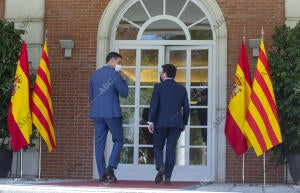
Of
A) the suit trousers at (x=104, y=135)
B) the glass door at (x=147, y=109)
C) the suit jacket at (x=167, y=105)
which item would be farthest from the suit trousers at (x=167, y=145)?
the glass door at (x=147, y=109)

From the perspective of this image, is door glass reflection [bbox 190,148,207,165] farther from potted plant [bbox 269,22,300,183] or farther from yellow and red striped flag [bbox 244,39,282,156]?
yellow and red striped flag [bbox 244,39,282,156]

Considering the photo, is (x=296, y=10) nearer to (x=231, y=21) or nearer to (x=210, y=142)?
(x=231, y=21)

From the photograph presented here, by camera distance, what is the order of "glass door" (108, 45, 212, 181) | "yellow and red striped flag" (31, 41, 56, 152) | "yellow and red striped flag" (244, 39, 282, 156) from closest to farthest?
"yellow and red striped flag" (244, 39, 282, 156)
"yellow and red striped flag" (31, 41, 56, 152)
"glass door" (108, 45, 212, 181)

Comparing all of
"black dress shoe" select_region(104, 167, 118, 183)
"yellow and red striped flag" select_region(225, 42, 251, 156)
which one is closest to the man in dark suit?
"black dress shoe" select_region(104, 167, 118, 183)

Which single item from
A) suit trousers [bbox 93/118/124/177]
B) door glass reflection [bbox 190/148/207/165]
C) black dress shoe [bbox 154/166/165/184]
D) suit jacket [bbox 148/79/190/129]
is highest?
suit jacket [bbox 148/79/190/129]

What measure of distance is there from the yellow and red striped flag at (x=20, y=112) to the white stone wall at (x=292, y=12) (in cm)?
436

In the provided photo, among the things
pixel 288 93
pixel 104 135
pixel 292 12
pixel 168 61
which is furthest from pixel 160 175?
pixel 292 12

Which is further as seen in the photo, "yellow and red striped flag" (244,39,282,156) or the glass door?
the glass door

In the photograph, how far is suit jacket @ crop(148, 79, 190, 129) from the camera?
8.39 m

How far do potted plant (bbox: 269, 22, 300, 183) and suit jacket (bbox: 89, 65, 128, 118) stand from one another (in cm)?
266

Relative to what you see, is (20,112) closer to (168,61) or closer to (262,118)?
(168,61)

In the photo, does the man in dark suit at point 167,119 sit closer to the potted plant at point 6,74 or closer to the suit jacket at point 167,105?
the suit jacket at point 167,105

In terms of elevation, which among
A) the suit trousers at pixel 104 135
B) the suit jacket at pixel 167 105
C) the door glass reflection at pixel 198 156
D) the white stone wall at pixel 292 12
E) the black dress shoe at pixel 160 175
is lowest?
the black dress shoe at pixel 160 175

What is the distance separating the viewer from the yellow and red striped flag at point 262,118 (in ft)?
29.0
